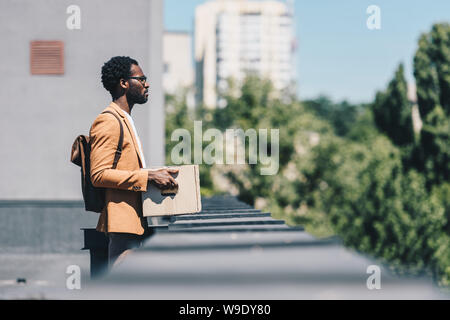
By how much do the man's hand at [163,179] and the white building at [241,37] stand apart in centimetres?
11006

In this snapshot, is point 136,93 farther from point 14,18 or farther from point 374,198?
point 374,198

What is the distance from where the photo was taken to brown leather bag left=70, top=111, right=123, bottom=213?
9.64 ft

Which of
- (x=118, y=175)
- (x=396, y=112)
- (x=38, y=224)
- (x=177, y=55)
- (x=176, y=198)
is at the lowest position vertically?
(x=38, y=224)

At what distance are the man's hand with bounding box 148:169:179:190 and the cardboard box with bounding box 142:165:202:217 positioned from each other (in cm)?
3

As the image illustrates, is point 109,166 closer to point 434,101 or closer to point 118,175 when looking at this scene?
point 118,175

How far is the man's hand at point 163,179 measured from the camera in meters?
2.90

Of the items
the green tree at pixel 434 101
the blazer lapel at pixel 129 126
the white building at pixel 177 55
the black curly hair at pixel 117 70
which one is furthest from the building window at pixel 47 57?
the white building at pixel 177 55

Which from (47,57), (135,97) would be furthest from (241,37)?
(135,97)

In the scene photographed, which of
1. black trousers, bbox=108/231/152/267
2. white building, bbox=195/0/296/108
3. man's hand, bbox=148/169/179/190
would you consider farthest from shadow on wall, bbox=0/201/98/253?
white building, bbox=195/0/296/108

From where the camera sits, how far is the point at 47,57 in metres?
10.7

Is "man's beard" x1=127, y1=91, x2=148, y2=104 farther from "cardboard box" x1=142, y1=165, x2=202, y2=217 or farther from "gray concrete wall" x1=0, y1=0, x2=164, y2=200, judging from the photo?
"gray concrete wall" x1=0, y1=0, x2=164, y2=200

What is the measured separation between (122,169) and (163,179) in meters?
0.20

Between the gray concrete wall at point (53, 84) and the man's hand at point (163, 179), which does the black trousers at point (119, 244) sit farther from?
the gray concrete wall at point (53, 84)
